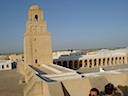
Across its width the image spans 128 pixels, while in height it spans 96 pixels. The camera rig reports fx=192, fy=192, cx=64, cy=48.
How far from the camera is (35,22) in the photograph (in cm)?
2127

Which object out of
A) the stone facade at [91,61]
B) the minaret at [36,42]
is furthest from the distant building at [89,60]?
the minaret at [36,42]

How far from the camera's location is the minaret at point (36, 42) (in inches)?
817

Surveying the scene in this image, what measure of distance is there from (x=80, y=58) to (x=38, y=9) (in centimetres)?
1118

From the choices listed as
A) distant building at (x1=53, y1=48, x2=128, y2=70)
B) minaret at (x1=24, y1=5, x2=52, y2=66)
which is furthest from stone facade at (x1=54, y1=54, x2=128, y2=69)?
minaret at (x1=24, y1=5, x2=52, y2=66)

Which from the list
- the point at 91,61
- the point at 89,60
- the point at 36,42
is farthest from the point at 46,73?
the point at 91,61

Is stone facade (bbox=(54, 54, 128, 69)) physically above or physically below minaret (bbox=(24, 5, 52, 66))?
below

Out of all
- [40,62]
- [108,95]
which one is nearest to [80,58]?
[40,62]

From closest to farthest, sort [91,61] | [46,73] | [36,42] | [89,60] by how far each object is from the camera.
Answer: [46,73], [36,42], [89,60], [91,61]

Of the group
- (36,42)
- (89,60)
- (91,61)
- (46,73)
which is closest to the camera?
(46,73)

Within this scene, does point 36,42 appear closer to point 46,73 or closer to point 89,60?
point 46,73

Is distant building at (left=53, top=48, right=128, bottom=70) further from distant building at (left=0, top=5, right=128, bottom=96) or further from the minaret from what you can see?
the minaret

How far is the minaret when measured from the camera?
20750 millimetres

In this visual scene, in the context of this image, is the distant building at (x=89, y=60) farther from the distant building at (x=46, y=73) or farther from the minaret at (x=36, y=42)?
the minaret at (x=36, y=42)

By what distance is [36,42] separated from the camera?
68.4 feet
